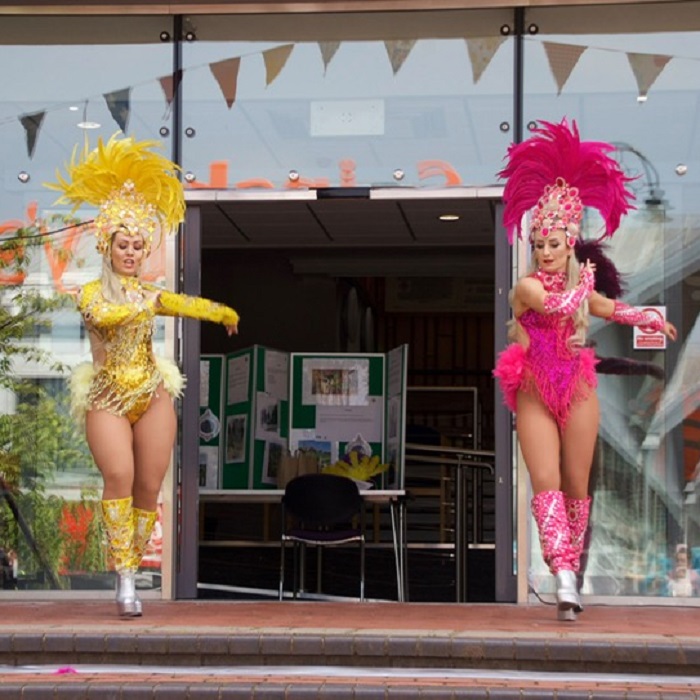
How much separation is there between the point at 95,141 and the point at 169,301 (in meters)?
1.61

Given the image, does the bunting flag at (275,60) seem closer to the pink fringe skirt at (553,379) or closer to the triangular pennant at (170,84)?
the triangular pennant at (170,84)

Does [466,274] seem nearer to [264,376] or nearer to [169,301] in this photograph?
[264,376]

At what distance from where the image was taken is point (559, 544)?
7430 mm

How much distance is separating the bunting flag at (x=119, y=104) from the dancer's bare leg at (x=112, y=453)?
200 cm

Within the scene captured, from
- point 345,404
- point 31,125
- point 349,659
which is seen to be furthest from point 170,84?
point 349,659

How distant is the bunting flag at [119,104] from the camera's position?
29.6 feet

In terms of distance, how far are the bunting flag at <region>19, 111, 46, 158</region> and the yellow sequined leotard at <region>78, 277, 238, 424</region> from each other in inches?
62.5

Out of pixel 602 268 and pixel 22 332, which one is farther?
pixel 22 332

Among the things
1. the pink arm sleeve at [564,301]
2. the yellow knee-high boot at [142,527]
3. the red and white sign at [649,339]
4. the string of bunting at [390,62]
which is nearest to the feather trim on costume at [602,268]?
the red and white sign at [649,339]

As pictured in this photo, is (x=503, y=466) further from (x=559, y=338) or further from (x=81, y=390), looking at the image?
(x=81, y=390)

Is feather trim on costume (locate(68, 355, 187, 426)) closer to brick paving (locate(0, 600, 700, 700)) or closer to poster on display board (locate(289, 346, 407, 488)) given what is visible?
brick paving (locate(0, 600, 700, 700))

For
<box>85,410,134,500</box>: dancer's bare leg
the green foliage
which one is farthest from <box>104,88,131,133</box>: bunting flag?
<box>85,410,134,500</box>: dancer's bare leg

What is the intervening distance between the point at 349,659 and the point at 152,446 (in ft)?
5.27

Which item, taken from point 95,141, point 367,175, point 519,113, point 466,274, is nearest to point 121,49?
point 95,141
